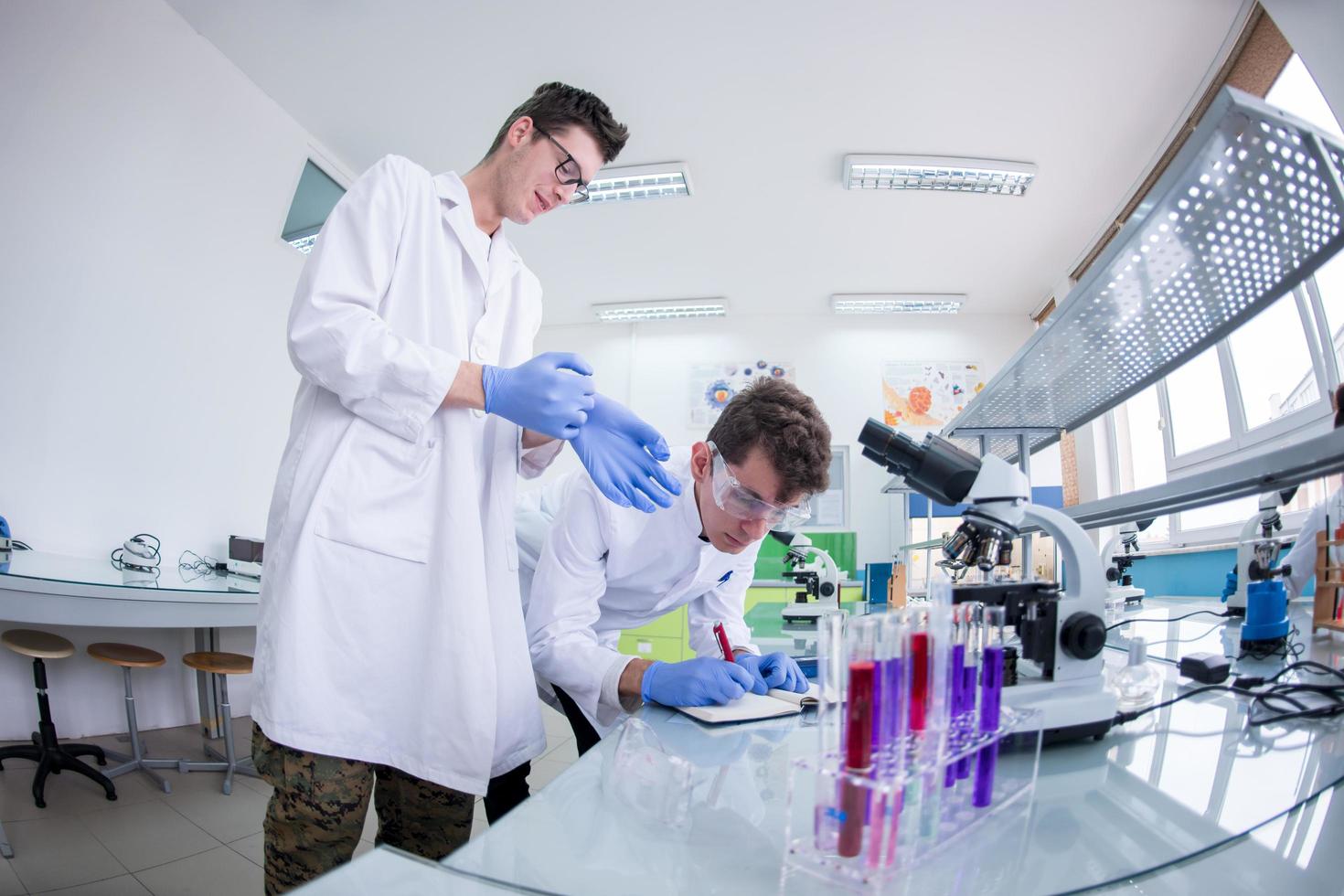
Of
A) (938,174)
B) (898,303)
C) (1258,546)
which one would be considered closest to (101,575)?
(1258,546)

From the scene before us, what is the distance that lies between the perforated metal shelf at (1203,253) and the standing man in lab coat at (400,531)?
0.85 meters

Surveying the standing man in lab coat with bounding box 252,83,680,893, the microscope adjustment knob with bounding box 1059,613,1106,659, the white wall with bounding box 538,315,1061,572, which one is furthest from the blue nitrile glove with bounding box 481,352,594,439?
the white wall with bounding box 538,315,1061,572

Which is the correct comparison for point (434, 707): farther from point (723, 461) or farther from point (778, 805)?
point (723, 461)

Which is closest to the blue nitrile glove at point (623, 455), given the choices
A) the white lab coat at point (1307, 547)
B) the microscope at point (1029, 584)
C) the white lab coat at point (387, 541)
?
the white lab coat at point (387, 541)

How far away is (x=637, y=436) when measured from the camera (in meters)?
1.19

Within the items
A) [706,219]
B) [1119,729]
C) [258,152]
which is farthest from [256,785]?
[706,219]

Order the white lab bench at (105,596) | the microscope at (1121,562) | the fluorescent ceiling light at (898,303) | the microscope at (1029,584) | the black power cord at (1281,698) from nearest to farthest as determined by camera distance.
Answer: the microscope at (1029,584) < the black power cord at (1281,698) < the white lab bench at (105,596) < the microscope at (1121,562) < the fluorescent ceiling light at (898,303)

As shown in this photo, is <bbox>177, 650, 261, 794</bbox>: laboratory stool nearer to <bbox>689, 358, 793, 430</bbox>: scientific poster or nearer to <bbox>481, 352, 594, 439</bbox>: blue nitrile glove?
<bbox>481, 352, 594, 439</bbox>: blue nitrile glove

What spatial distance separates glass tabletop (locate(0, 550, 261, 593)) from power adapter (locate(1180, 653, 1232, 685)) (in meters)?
2.57

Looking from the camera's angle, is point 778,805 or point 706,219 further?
point 706,219

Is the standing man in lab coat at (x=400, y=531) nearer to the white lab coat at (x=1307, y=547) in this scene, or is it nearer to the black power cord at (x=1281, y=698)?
the black power cord at (x=1281, y=698)

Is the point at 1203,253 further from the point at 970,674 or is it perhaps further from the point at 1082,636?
the point at 970,674

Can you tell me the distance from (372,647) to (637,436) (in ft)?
1.86

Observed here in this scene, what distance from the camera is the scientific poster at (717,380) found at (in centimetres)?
645
